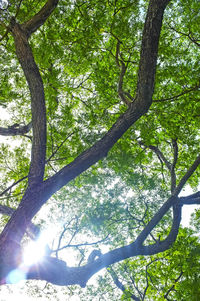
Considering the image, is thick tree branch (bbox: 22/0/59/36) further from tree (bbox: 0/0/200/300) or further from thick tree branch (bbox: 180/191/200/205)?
thick tree branch (bbox: 180/191/200/205)

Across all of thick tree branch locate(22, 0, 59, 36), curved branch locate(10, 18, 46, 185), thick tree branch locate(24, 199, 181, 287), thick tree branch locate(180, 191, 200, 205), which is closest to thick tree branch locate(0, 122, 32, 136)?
curved branch locate(10, 18, 46, 185)

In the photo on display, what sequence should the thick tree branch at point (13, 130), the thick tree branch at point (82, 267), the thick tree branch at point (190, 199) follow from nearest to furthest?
the thick tree branch at point (82, 267) < the thick tree branch at point (190, 199) < the thick tree branch at point (13, 130)

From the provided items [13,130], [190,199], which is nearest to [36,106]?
[13,130]

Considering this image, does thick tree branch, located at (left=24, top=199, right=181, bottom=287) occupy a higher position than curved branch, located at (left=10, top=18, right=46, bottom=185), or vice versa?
curved branch, located at (left=10, top=18, right=46, bottom=185)

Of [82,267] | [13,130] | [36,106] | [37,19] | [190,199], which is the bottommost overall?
[82,267]

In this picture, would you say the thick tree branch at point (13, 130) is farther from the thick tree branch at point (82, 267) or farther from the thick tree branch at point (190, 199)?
the thick tree branch at point (190, 199)

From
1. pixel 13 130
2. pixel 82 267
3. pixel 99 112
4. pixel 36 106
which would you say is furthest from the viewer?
pixel 99 112

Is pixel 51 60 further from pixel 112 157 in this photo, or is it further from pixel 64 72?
pixel 112 157

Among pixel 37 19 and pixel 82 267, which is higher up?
pixel 37 19

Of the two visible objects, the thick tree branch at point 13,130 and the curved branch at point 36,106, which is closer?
the curved branch at point 36,106

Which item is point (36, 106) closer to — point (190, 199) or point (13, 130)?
point (13, 130)

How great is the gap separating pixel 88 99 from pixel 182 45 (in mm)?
4718

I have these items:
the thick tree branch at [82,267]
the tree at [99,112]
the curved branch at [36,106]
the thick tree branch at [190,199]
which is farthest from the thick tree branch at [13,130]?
the thick tree branch at [190,199]

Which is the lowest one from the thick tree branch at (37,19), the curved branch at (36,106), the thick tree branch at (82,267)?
the thick tree branch at (82,267)
